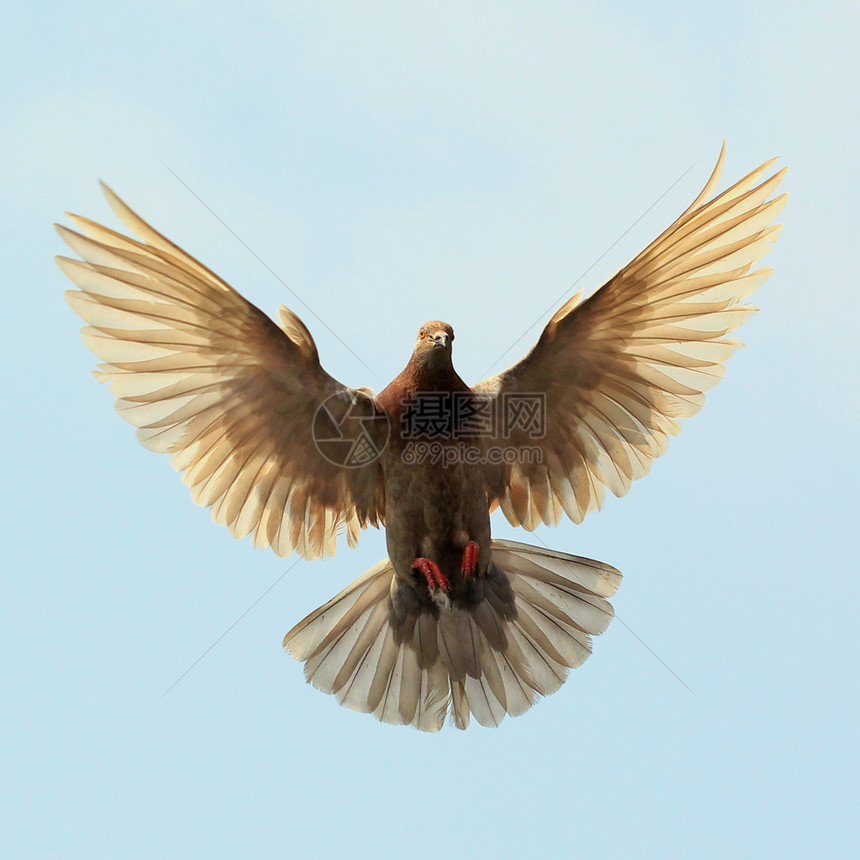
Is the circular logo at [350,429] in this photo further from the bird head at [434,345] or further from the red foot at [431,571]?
the red foot at [431,571]

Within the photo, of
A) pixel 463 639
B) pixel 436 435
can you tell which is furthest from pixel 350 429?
pixel 463 639

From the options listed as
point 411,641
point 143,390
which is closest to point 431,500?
point 411,641

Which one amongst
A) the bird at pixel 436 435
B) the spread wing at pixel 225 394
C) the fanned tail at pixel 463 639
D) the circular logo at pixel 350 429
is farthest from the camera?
the fanned tail at pixel 463 639

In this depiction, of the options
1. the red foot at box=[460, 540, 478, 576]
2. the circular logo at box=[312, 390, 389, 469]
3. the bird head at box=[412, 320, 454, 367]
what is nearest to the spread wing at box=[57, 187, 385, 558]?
the circular logo at box=[312, 390, 389, 469]

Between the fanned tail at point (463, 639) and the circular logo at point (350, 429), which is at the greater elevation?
the circular logo at point (350, 429)

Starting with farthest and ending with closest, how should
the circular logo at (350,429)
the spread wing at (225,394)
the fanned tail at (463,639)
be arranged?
the fanned tail at (463,639), the circular logo at (350,429), the spread wing at (225,394)

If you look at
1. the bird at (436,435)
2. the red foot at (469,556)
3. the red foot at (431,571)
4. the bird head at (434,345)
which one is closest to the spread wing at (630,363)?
the bird at (436,435)

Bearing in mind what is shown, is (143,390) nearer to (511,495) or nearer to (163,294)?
(163,294)

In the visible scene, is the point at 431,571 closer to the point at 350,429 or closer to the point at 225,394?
the point at 350,429
